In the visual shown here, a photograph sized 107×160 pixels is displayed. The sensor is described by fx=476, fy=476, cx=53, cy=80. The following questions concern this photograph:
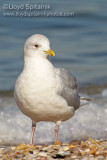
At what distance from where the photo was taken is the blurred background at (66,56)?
841cm

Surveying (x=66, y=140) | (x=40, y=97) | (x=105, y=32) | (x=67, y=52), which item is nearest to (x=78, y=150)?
(x=40, y=97)

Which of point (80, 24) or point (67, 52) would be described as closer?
point (67, 52)

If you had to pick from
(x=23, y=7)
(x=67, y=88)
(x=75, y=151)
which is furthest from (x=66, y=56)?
(x=75, y=151)

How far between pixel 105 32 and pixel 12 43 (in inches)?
114

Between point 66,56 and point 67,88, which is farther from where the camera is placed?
point 66,56

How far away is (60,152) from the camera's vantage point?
559cm

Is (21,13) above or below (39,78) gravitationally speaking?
above

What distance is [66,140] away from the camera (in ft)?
26.3

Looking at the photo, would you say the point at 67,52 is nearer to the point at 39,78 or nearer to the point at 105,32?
the point at 105,32

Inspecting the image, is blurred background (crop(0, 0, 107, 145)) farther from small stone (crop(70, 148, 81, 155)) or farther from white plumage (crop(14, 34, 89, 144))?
small stone (crop(70, 148, 81, 155))

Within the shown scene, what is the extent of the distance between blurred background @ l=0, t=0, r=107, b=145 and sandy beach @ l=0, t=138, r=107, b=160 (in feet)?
6.57

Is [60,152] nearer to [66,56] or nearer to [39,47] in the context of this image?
[39,47]

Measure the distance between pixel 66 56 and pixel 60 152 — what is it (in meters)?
6.39

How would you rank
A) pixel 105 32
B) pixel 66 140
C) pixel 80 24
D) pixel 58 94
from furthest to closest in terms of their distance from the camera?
pixel 80 24 → pixel 105 32 → pixel 66 140 → pixel 58 94
